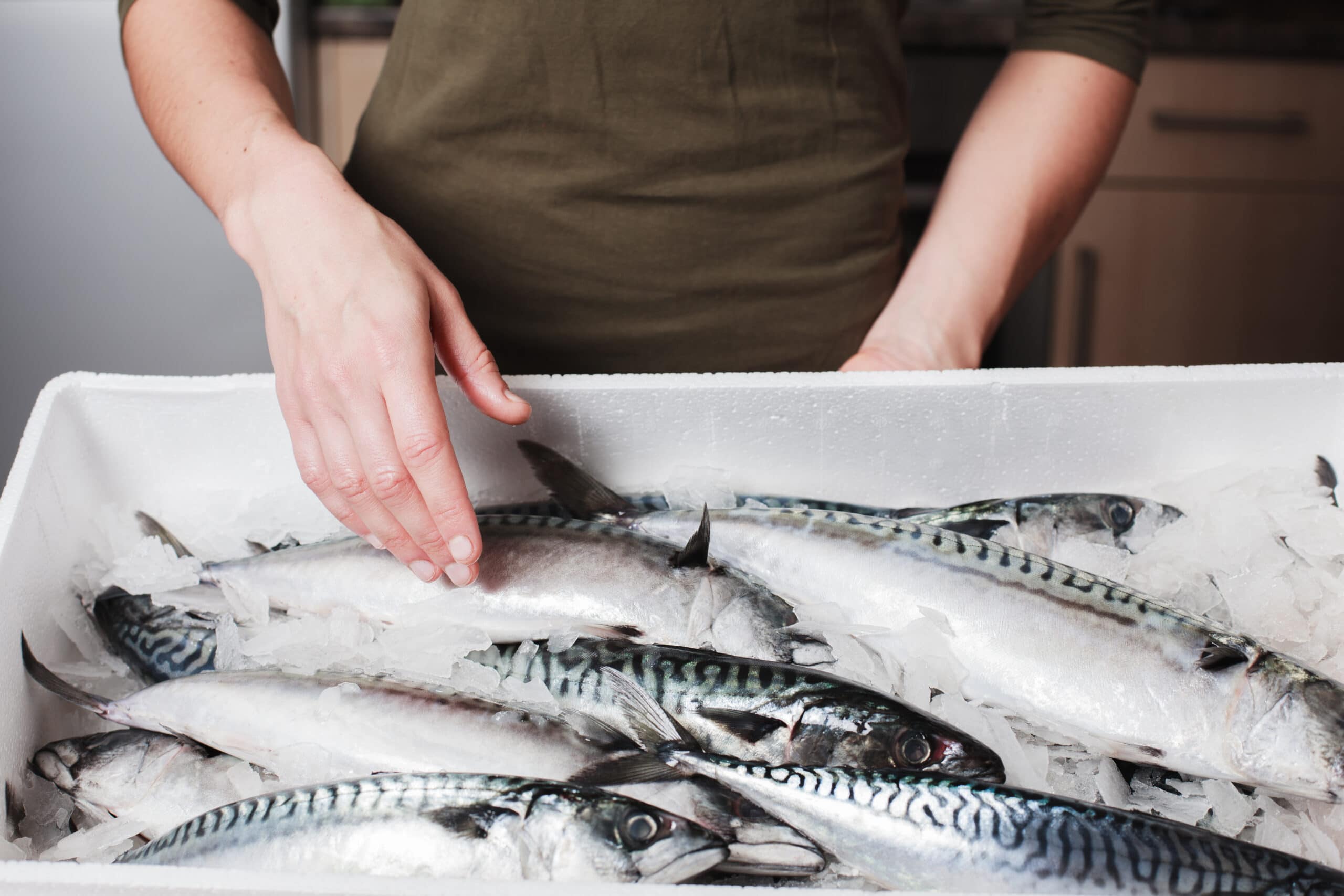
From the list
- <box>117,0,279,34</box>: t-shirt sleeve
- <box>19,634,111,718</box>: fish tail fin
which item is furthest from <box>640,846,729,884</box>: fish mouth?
<box>117,0,279,34</box>: t-shirt sleeve

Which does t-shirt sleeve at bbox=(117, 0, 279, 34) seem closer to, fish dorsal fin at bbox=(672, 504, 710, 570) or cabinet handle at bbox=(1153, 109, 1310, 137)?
fish dorsal fin at bbox=(672, 504, 710, 570)

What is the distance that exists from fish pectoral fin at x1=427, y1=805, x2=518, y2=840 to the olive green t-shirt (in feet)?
2.17

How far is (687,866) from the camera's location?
462 millimetres

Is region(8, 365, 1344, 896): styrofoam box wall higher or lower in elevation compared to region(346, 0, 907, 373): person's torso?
lower

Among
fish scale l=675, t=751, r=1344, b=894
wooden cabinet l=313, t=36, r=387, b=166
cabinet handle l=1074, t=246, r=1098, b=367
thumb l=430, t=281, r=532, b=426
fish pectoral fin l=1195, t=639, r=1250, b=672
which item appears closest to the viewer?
fish scale l=675, t=751, r=1344, b=894

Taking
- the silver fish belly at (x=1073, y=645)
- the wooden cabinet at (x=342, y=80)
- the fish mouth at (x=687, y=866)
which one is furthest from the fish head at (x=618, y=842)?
the wooden cabinet at (x=342, y=80)

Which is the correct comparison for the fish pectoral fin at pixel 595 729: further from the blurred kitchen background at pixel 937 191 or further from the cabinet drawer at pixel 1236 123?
the cabinet drawer at pixel 1236 123

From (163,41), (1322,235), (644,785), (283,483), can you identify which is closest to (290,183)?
(283,483)

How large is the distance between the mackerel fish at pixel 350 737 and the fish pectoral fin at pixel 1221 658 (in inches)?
10.2

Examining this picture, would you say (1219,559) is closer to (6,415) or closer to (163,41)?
(163,41)

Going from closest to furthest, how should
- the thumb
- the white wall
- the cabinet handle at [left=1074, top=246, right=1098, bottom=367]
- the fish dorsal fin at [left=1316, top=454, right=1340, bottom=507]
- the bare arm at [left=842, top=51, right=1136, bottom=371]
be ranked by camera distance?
the thumb, the fish dorsal fin at [left=1316, top=454, right=1340, bottom=507], the bare arm at [left=842, top=51, right=1136, bottom=371], the white wall, the cabinet handle at [left=1074, top=246, right=1098, bottom=367]

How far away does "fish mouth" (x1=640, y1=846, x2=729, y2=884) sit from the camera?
18.0 inches

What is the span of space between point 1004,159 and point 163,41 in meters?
0.91

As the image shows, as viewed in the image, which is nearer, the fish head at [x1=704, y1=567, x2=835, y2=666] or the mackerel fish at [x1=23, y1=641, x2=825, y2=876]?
the mackerel fish at [x1=23, y1=641, x2=825, y2=876]
